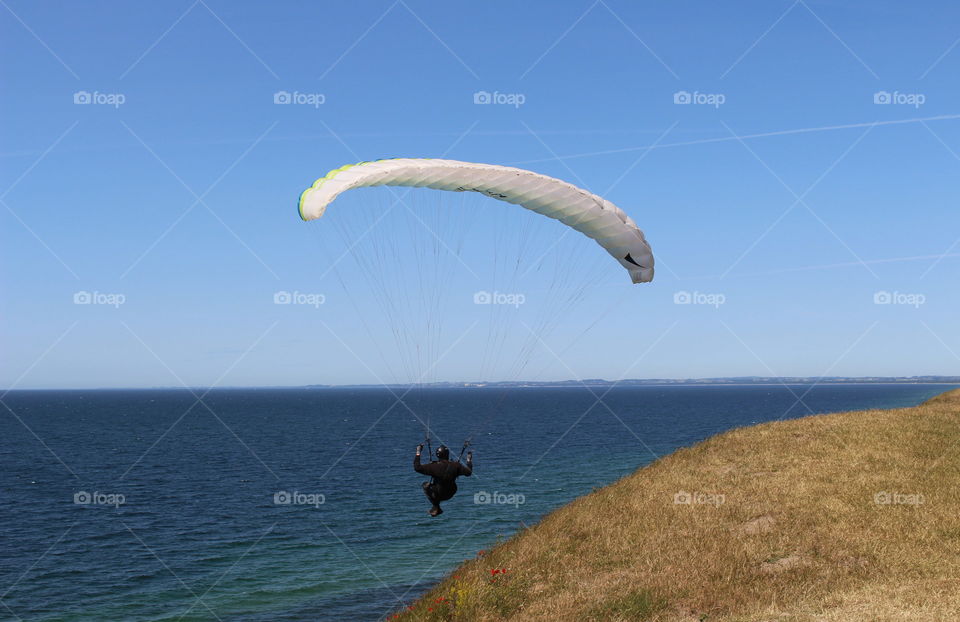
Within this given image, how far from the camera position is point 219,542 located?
117ft

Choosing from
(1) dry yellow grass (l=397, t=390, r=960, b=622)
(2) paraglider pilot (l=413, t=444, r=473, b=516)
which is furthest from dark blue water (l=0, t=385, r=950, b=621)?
(1) dry yellow grass (l=397, t=390, r=960, b=622)

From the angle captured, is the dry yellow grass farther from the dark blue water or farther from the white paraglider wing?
the white paraglider wing

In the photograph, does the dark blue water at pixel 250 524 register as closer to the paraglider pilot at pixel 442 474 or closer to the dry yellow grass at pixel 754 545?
the paraglider pilot at pixel 442 474

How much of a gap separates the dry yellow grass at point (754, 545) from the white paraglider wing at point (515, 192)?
6.65m

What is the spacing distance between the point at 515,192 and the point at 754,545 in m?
9.54

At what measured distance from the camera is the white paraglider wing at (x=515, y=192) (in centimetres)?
1465

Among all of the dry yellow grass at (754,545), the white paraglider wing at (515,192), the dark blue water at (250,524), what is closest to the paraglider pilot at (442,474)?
the dark blue water at (250,524)

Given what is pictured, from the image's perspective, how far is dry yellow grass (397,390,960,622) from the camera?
1327 cm

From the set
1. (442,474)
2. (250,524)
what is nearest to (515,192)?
(442,474)

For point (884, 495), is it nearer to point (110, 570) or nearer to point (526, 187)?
point (526, 187)

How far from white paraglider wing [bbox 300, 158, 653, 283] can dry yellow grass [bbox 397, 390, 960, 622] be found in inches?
262

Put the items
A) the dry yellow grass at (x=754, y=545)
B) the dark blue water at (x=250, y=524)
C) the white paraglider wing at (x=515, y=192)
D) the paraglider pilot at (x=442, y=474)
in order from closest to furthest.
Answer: the dry yellow grass at (x=754, y=545), the white paraglider wing at (x=515, y=192), the paraglider pilot at (x=442, y=474), the dark blue water at (x=250, y=524)

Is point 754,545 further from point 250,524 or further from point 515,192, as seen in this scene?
point 250,524

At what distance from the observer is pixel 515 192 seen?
16.5 m
